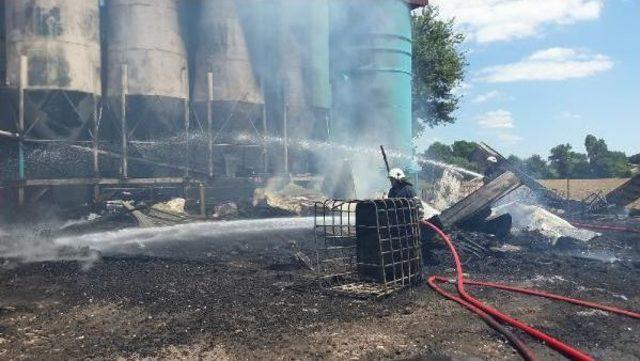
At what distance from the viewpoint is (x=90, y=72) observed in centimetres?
1295

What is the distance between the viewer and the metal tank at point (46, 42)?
476 inches

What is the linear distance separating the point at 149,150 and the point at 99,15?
4059 mm

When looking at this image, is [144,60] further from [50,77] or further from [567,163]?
[567,163]

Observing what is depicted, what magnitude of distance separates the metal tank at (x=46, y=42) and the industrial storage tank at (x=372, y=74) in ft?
28.0

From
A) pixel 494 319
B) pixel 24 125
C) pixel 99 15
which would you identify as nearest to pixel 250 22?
pixel 99 15

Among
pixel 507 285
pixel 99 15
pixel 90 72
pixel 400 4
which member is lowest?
pixel 507 285

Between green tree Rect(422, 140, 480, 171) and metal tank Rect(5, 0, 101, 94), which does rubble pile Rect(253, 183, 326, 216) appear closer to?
metal tank Rect(5, 0, 101, 94)

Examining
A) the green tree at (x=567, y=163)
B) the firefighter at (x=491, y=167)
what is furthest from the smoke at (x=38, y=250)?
the green tree at (x=567, y=163)

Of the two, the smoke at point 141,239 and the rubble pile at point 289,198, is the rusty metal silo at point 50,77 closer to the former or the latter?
the smoke at point 141,239

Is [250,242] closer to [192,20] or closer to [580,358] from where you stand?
[580,358]

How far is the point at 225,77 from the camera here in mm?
14680

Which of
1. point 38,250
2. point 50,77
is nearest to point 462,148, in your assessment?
point 50,77

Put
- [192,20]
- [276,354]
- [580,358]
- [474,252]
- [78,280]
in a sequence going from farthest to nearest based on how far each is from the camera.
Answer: [192,20] → [474,252] → [78,280] → [276,354] → [580,358]

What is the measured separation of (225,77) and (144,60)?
7.90ft
